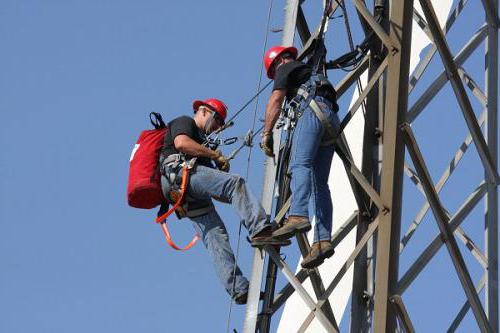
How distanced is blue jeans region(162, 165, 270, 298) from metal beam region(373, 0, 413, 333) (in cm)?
91

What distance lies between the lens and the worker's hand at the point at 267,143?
404 inches

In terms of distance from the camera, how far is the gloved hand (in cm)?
1083

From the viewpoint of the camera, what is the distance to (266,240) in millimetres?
10070

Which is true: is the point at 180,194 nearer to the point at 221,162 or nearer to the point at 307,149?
the point at 221,162

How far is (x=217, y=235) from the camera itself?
10.9 m

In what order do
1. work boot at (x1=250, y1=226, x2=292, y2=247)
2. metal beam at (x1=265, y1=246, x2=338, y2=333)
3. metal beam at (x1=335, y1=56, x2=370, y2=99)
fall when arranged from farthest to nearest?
metal beam at (x1=335, y1=56, x2=370, y2=99) < work boot at (x1=250, y1=226, x2=292, y2=247) < metal beam at (x1=265, y1=246, x2=338, y2=333)

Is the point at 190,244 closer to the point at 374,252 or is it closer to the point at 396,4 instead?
the point at 374,252

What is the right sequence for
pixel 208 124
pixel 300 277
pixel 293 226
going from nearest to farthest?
1. pixel 293 226
2. pixel 300 277
3. pixel 208 124

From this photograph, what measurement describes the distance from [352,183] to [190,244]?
1436 millimetres

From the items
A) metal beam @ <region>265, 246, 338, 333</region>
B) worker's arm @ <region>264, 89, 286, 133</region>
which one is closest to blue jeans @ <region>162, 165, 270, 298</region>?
metal beam @ <region>265, 246, 338, 333</region>

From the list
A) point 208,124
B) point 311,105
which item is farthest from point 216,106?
point 311,105

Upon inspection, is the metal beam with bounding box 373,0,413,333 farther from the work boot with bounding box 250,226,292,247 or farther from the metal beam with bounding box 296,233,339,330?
the work boot with bounding box 250,226,292,247

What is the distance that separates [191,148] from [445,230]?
2.11m

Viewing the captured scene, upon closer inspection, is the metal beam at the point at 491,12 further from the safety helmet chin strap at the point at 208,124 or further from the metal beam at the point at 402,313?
the metal beam at the point at 402,313
